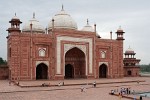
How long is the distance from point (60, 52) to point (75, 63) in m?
3.30

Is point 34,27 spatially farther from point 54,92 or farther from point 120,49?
point 54,92

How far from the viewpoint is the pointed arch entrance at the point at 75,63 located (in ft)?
87.5

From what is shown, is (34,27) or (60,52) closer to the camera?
(60,52)

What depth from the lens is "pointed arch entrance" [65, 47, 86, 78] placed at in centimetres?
2667

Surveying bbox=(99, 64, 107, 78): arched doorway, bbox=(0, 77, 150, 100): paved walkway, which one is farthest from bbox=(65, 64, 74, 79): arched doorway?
bbox=(0, 77, 150, 100): paved walkway

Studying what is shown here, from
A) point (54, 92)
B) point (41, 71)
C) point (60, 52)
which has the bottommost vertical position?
point (54, 92)

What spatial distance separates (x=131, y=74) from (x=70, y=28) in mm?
11984

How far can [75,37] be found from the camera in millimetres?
25281

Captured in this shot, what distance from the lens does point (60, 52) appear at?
24.4 metres

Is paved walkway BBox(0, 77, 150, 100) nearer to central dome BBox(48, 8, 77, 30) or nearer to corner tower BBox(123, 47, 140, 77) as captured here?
central dome BBox(48, 8, 77, 30)

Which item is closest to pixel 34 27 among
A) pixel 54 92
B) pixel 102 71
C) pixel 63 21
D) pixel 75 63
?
pixel 63 21

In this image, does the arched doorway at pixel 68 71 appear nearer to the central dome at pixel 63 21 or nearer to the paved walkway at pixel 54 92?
the central dome at pixel 63 21

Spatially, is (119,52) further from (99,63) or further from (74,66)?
(74,66)

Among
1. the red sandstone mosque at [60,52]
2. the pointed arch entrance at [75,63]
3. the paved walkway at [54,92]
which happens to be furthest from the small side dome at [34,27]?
the paved walkway at [54,92]
